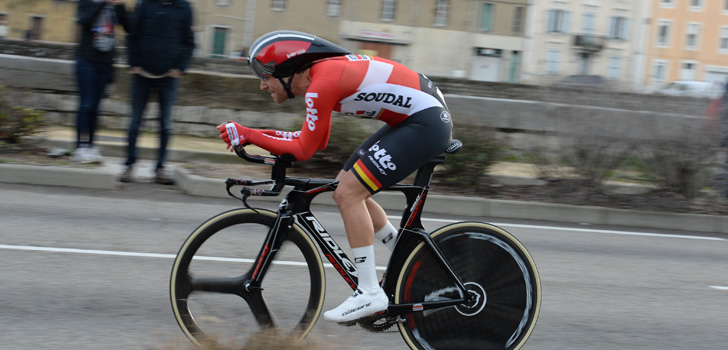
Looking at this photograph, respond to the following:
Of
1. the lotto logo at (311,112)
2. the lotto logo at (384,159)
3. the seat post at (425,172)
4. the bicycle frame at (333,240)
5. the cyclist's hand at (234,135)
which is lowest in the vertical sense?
the bicycle frame at (333,240)

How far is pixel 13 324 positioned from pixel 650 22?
213 feet

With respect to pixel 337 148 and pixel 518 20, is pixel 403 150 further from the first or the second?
pixel 518 20

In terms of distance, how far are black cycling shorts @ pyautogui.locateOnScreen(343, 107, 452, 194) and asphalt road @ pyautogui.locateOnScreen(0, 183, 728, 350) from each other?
0.83 m

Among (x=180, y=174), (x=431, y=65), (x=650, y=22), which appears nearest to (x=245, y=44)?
(x=431, y=65)

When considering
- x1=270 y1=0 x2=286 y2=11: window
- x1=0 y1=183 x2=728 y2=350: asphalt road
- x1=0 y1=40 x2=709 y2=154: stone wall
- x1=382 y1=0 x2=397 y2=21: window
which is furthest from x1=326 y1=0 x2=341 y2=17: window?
x1=0 y1=183 x2=728 y2=350: asphalt road

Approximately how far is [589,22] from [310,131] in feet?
203

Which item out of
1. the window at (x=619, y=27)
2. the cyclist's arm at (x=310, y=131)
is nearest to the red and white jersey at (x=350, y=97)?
the cyclist's arm at (x=310, y=131)

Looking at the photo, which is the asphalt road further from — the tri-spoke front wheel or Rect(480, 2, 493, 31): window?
Rect(480, 2, 493, 31): window

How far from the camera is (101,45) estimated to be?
9516mm

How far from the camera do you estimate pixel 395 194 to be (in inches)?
384

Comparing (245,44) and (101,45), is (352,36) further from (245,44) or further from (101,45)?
(101,45)

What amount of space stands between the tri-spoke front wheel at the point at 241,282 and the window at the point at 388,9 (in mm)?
52246

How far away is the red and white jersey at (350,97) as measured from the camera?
13.2 ft

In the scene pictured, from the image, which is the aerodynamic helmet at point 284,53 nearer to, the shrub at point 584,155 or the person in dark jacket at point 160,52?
the person in dark jacket at point 160,52
